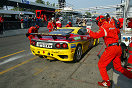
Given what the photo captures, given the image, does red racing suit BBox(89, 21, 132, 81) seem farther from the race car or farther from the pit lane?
the race car

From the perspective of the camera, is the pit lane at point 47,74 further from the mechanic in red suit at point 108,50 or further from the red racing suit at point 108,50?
the red racing suit at point 108,50

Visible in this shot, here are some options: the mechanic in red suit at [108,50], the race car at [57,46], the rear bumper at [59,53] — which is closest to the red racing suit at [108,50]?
the mechanic in red suit at [108,50]

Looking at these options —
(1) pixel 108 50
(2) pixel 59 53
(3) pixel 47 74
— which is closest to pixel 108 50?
(1) pixel 108 50

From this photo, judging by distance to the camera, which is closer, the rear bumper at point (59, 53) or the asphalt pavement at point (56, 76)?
the asphalt pavement at point (56, 76)

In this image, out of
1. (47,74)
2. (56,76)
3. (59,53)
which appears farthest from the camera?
(59,53)

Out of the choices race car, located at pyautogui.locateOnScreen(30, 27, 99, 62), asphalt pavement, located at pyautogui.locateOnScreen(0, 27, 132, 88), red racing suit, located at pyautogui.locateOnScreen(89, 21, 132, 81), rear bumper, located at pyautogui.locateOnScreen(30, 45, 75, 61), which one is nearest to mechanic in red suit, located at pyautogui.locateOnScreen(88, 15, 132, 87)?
red racing suit, located at pyautogui.locateOnScreen(89, 21, 132, 81)

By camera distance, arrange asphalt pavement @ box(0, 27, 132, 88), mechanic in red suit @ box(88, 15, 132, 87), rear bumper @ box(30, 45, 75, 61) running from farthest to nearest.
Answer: rear bumper @ box(30, 45, 75, 61) → asphalt pavement @ box(0, 27, 132, 88) → mechanic in red suit @ box(88, 15, 132, 87)

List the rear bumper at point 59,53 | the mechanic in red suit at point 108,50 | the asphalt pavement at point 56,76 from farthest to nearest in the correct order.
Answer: the rear bumper at point 59,53
the asphalt pavement at point 56,76
the mechanic in red suit at point 108,50

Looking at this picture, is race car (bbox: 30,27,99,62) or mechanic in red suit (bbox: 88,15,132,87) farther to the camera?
race car (bbox: 30,27,99,62)

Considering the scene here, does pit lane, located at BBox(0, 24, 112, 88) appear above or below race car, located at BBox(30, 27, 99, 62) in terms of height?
below

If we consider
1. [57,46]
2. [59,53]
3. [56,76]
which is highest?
[57,46]

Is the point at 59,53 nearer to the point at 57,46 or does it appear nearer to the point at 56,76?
the point at 57,46

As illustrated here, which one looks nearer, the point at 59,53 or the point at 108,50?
the point at 108,50

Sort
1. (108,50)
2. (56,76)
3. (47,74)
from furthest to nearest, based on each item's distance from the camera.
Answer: (47,74), (56,76), (108,50)
